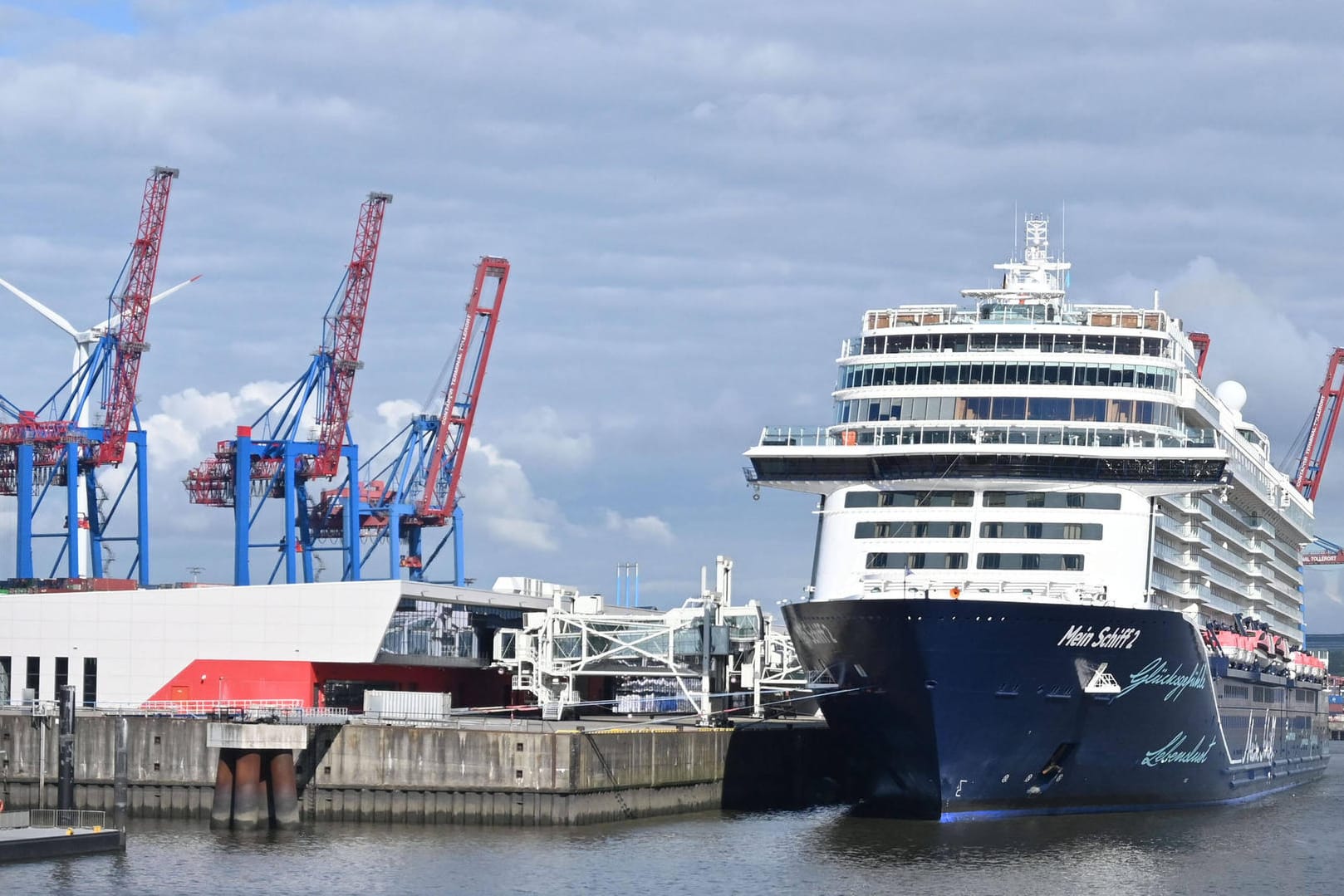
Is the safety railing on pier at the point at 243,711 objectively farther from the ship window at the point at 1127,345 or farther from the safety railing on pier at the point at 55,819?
the ship window at the point at 1127,345

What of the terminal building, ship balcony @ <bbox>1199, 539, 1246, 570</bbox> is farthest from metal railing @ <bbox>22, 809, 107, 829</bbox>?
ship balcony @ <bbox>1199, 539, 1246, 570</bbox>

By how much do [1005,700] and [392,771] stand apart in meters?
20.4

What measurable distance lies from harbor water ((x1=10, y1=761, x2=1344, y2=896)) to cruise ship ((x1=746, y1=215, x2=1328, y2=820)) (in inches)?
73.5

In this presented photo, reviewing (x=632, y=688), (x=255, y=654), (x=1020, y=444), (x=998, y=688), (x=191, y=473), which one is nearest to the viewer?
(x=998, y=688)

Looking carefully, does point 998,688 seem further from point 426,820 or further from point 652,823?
point 426,820

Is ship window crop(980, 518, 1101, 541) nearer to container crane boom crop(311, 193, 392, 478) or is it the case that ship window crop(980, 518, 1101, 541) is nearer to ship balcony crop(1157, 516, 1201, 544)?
ship balcony crop(1157, 516, 1201, 544)

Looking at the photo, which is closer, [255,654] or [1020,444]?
[1020,444]

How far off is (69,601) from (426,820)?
21.1 metres

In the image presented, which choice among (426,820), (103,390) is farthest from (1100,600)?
(103,390)

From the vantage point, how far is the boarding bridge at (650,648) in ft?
267

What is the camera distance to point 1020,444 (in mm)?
65750

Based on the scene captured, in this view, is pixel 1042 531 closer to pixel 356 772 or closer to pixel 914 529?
pixel 914 529

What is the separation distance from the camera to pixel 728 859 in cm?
6044

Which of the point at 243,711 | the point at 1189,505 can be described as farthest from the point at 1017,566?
the point at 243,711
